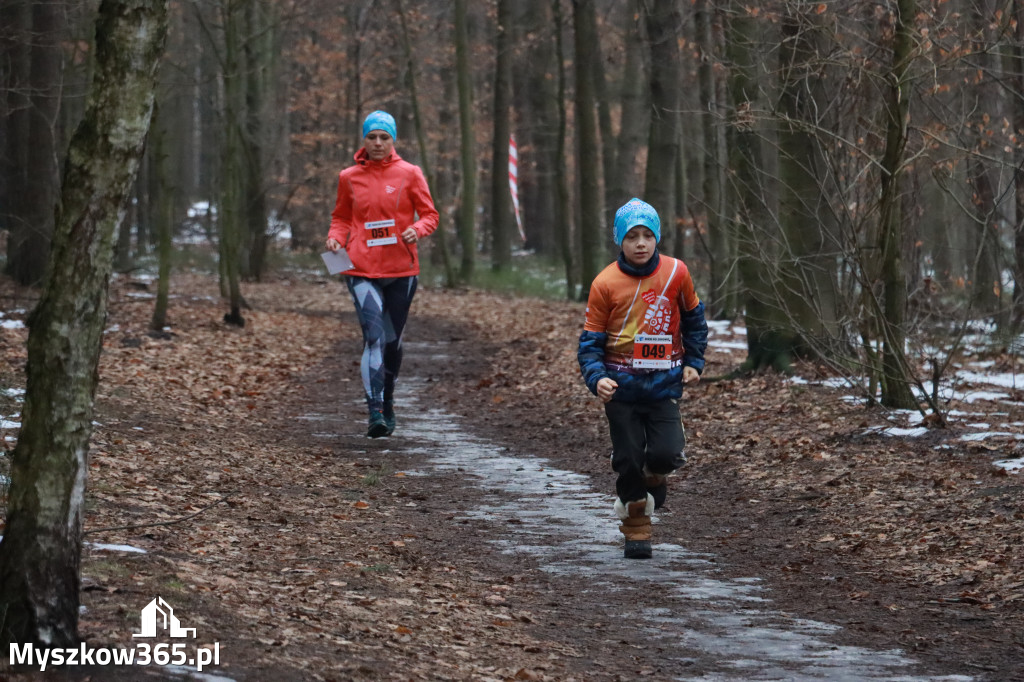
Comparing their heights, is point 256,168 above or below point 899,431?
above

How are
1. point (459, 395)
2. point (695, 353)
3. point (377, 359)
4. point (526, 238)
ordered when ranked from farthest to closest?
point (526, 238) < point (459, 395) < point (377, 359) < point (695, 353)

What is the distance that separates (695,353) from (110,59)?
12.0 ft

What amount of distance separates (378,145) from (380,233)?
730mm

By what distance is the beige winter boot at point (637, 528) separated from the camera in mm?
6484

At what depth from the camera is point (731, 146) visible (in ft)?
47.2

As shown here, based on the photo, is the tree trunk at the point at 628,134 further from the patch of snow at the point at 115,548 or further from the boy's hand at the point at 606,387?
the patch of snow at the point at 115,548

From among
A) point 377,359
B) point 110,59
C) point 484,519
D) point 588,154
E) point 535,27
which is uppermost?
point 535,27

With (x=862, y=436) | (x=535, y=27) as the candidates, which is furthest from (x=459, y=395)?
(x=535, y=27)

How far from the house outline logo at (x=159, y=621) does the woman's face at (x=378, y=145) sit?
6.01 meters

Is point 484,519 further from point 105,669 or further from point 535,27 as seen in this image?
point 535,27

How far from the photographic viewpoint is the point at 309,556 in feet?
19.9

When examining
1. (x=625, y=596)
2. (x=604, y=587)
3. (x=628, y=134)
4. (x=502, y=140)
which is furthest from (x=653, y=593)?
(x=502, y=140)

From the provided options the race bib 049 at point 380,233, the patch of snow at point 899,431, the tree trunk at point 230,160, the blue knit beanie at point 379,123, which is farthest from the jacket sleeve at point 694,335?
the tree trunk at point 230,160

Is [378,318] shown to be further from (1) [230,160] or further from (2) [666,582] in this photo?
(1) [230,160]
